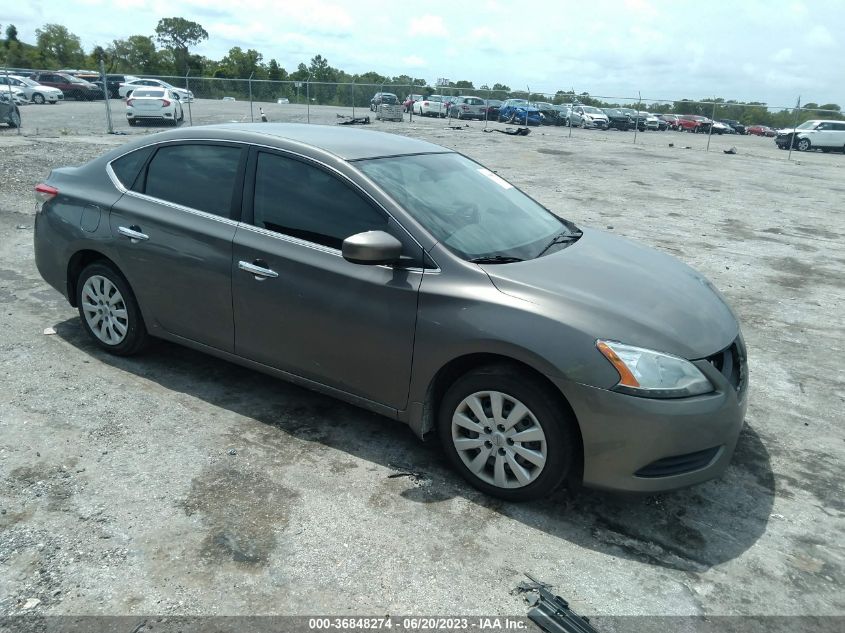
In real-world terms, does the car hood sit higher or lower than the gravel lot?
higher

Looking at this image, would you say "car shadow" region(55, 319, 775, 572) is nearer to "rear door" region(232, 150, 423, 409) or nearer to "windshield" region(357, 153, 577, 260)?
"rear door" region(232, 150, 423, 409)

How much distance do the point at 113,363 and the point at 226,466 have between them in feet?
5.75

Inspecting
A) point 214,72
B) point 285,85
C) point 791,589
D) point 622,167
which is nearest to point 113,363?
point 791,589

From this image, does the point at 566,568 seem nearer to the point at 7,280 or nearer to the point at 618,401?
the point at 618,401

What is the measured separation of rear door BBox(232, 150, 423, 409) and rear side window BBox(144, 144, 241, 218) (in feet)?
0.62

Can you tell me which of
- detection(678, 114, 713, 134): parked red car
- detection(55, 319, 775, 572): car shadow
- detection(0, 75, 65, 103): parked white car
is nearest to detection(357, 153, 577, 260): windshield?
detection(55, 319, 775, 572): car shadow

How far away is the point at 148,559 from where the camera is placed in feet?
9.54

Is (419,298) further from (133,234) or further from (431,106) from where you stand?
(431,106)

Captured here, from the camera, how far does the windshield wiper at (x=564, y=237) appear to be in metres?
4.09

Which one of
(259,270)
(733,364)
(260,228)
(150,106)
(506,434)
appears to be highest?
(260,228)

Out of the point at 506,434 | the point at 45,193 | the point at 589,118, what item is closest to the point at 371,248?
the point at 506,434

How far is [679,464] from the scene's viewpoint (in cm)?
315

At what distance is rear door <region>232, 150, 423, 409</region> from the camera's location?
3578 millimetres

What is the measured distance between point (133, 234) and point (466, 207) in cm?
224
